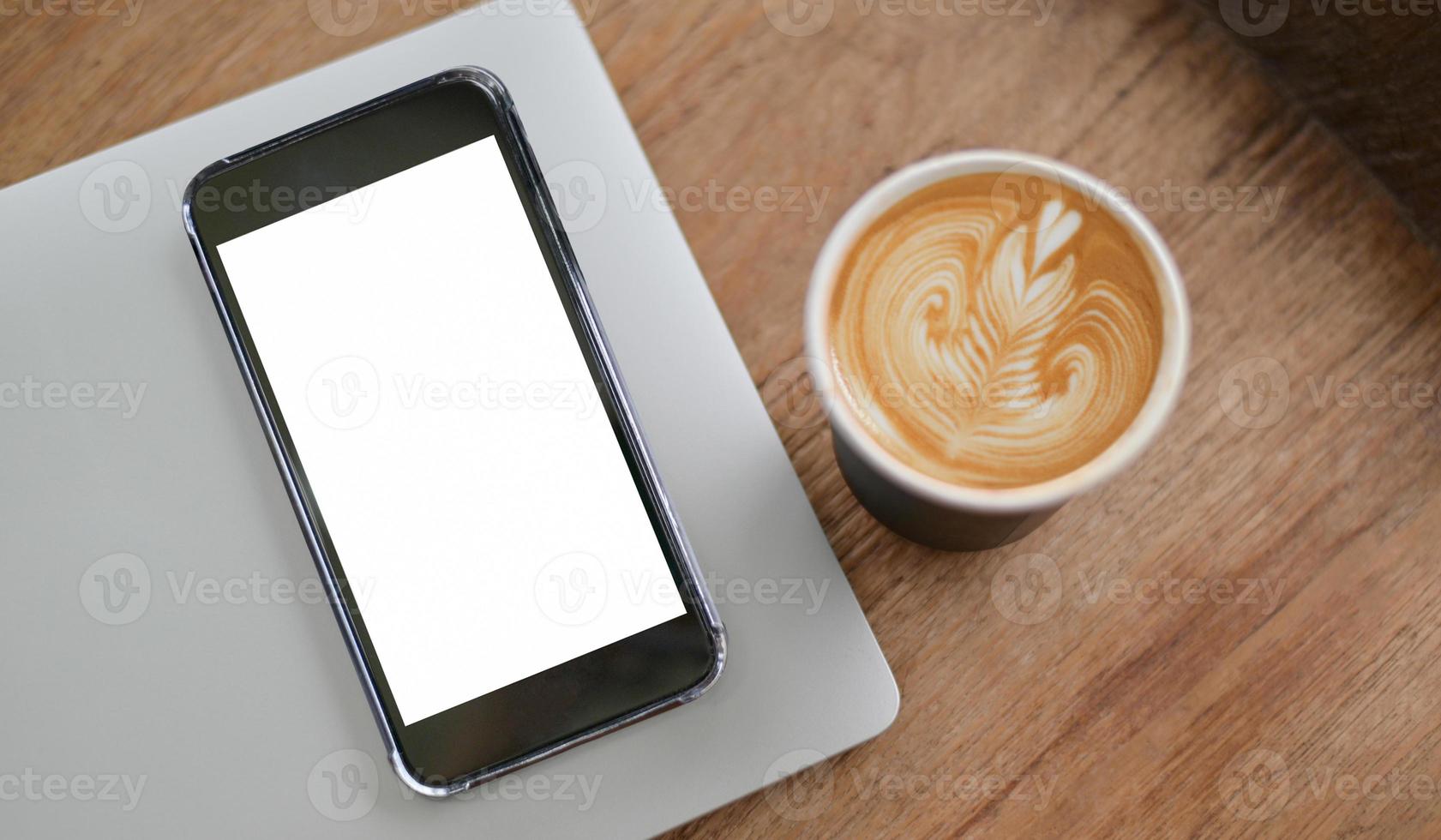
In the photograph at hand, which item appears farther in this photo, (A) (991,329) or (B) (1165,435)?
(B) (1165,435)

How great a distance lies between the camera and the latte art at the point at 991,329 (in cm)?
35

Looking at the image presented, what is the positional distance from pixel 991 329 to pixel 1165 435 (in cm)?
17

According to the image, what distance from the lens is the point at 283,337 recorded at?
17.6 inches

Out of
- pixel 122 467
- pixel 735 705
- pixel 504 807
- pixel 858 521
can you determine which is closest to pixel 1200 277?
pixel 858 521

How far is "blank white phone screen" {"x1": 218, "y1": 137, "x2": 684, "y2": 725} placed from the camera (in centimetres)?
43

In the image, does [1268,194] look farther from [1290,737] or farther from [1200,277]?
[1290,737]

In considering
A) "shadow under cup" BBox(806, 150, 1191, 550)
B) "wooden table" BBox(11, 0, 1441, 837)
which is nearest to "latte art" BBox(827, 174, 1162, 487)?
"shadow under cup" BBox(806, 150, 1191, 550)

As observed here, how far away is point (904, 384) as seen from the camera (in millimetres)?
364

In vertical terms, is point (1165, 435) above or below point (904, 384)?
below

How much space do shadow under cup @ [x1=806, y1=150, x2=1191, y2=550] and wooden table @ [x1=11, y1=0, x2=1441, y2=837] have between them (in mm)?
123

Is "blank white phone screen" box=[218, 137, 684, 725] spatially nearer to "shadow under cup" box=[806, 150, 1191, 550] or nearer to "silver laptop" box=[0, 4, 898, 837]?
"silver laptop" box=[0, 4, 898, 837]

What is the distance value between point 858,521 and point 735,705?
11 cm

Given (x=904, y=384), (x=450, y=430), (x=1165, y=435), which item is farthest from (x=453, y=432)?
(x=1165, y=435)

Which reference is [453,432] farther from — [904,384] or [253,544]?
[904,384]
